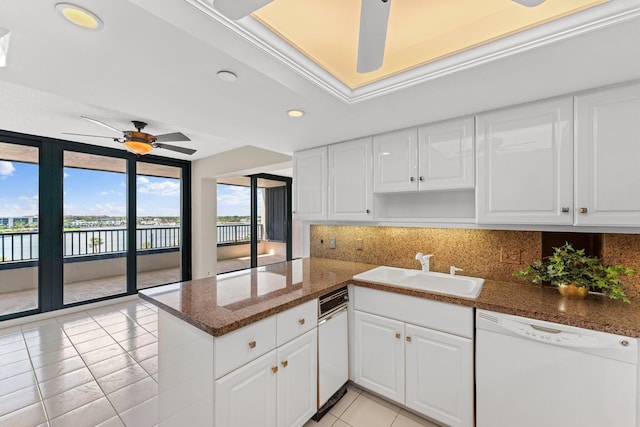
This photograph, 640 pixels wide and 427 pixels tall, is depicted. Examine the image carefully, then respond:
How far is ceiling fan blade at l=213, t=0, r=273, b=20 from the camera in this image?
863mm

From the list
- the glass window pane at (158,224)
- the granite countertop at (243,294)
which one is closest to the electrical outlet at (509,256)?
the granite countertop at (243,294)

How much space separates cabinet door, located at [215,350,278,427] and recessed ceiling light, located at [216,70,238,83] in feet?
5.09

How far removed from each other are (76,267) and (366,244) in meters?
4.78

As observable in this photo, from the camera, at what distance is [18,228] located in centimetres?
378

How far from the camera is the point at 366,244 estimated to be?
2.94m

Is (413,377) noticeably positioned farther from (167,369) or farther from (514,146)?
(514,146)

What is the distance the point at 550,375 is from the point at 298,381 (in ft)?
4.78

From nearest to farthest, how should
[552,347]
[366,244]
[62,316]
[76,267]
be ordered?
[552,347] < [366,244] < [62,316] < [76,267]

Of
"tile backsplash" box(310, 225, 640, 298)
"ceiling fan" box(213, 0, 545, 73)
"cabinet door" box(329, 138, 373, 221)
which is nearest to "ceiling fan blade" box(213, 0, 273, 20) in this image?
"ceiling fan" box(213, 0, 545, 73)

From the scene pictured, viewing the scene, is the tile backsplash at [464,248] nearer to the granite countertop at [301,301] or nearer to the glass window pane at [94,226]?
the granite countertop at [301,301]

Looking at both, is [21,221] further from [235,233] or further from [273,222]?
[273,222]

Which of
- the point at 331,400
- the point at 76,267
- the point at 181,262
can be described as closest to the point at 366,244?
the point at 331,400

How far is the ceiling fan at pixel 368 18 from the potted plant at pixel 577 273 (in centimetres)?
162

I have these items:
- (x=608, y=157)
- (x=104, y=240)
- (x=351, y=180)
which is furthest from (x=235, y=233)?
(x=608, y=157)
